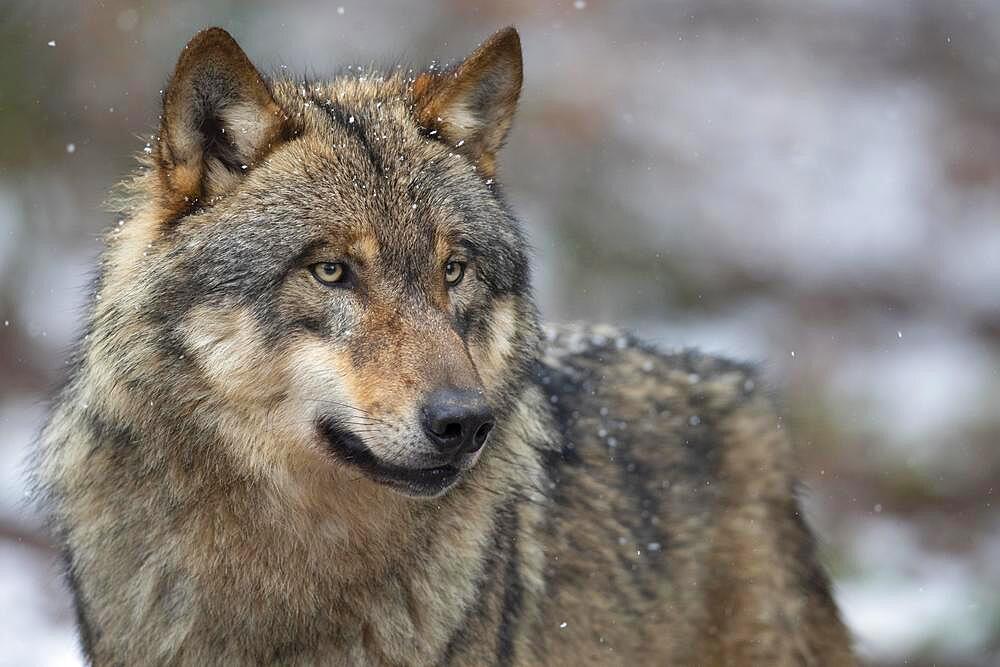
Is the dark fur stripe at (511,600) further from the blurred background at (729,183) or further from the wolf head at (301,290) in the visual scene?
the blurred background at (729,183)

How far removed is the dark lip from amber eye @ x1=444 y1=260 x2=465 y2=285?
1.70ft

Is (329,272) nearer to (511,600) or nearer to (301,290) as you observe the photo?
(301,290)

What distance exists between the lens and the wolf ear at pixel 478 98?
361 centimetres

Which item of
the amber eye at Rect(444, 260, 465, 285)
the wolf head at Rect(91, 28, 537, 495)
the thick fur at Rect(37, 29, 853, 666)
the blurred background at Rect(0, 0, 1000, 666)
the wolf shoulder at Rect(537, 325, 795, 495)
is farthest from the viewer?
the blurred background at Rect(0, 0, 1000, 666)

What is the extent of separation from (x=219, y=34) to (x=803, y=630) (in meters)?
2.96

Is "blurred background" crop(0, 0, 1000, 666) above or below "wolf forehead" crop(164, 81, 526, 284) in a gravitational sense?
below

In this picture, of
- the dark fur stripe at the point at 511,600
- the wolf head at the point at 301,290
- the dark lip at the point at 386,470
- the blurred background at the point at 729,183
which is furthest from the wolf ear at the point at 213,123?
the blurred background at the point at 729,183

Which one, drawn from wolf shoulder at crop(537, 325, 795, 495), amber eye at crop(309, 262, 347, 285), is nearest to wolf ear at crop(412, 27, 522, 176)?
amber eye at crop(309, 262, 347, 285)

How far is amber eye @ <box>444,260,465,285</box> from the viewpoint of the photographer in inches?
132

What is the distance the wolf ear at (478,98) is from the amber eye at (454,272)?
0.46m

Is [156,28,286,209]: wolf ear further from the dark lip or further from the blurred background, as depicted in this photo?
the blurred background

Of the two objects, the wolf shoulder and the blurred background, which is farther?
the blurred background

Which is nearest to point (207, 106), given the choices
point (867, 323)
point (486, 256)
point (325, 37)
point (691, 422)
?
point (486, 256)

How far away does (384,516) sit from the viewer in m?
3.41
